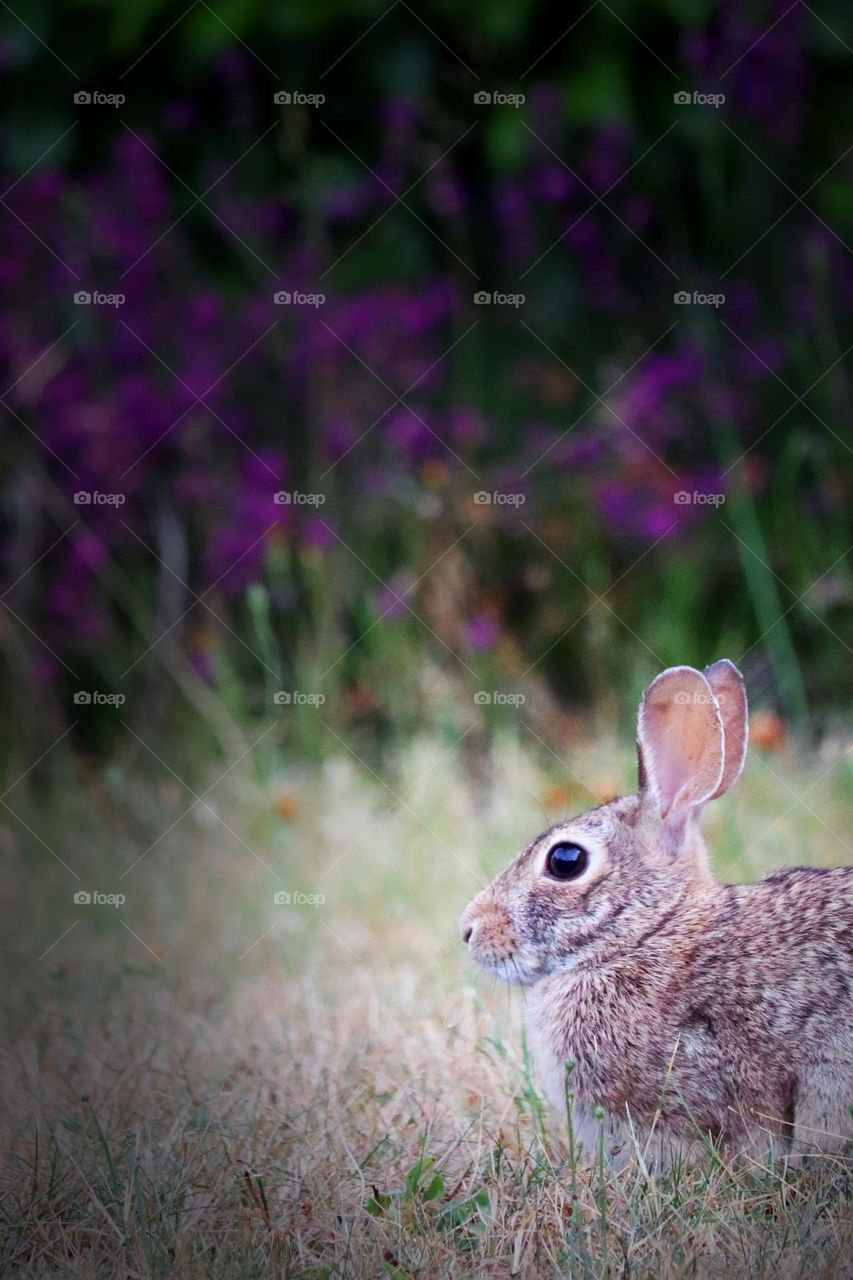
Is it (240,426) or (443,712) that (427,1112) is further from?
(240,426)

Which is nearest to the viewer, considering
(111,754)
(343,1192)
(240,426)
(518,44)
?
(343,1192)

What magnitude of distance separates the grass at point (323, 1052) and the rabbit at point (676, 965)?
0.33 ft

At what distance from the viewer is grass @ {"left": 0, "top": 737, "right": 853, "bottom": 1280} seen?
2.46m

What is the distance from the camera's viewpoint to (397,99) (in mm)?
5832

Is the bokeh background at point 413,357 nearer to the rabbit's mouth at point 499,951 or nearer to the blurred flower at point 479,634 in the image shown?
the blurred flower at point 479,634

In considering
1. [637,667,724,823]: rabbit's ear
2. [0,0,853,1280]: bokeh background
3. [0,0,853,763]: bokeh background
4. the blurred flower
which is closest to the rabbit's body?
[637,667,724,823]: rabbit's ear

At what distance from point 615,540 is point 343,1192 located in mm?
3881

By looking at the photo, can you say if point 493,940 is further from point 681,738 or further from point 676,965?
point 681,738

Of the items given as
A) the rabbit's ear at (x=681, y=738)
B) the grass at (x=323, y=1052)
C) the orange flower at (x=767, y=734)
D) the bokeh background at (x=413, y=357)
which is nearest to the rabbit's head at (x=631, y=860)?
the rabbit's ear at (x=681, y=738)

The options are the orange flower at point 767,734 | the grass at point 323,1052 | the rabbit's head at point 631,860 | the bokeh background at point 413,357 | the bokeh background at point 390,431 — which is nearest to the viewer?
the grass at point 323,1052

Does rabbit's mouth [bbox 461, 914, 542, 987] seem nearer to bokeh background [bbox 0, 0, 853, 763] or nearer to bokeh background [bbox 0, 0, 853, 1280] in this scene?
bokeh background [bbox 0, 0, 853, 1280]

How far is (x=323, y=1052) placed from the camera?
10.8 feet

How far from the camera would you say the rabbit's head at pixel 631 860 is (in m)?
2.85

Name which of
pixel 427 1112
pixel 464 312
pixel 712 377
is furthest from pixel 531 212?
pixel 427 1112
